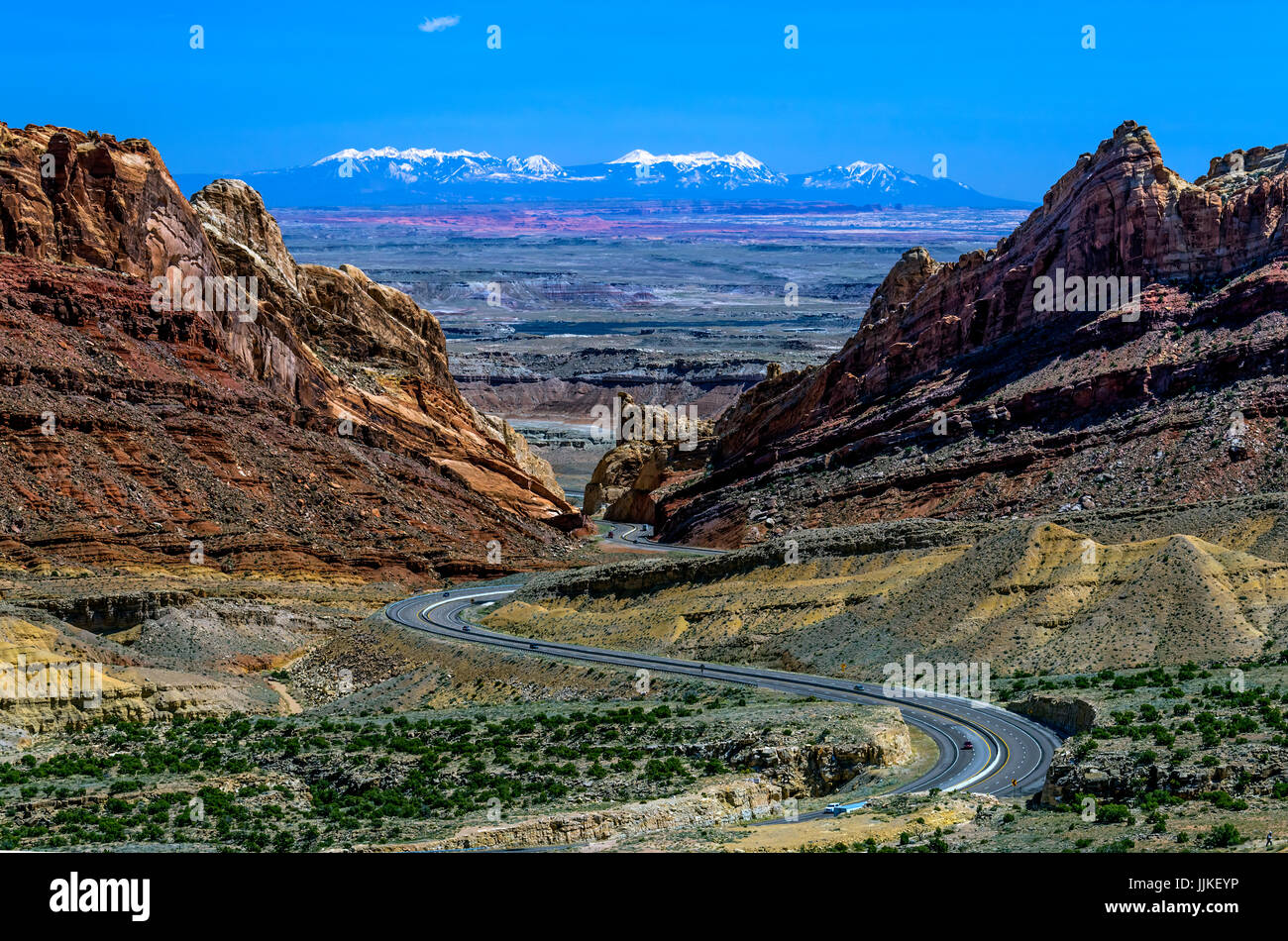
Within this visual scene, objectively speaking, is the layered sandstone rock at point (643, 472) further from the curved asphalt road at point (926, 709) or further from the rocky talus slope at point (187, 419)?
the curved asphalt road at point (926, 709)

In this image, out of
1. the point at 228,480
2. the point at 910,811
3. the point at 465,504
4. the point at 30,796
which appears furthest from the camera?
the point at 465,504

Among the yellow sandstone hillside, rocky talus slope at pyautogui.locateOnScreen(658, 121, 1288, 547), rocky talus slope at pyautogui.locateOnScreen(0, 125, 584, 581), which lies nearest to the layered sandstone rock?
rocky talus slope at pyautogui.locateOnScreen(658, 121, 1288, 547)

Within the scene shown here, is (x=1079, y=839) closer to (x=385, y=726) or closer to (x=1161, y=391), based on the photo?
(x=385, y=726)

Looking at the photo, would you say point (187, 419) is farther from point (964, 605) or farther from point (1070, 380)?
point (1070, 380)

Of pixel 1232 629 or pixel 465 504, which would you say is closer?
pixel 1232 629

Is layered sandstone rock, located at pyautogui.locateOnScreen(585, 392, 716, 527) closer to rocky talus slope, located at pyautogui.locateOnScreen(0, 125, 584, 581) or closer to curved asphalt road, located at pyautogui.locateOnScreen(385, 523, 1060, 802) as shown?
rocky talus slope, located at pyautogui.locateOnScreen(0, 125, 584, 581)

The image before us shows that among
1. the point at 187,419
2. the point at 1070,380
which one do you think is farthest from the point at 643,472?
the point at 187,419

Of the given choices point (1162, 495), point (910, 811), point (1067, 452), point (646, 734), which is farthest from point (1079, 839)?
point (1067, 452)
